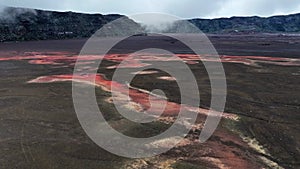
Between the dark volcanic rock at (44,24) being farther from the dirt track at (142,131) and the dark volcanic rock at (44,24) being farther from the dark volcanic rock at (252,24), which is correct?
the dark volcanic rock at (252,24)

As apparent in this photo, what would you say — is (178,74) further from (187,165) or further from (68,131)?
(187,165)

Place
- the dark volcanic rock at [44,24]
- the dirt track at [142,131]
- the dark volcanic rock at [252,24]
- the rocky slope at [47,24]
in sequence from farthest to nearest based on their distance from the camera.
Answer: the dark volcanic rock at [252,24] < the rocky slope at [47,24] < the dark volcanic rock at [44,24] < the dirt track at [142,131]

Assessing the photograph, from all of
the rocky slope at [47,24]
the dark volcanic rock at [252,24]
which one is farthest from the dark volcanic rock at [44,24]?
the dark volcanic rock at [252,24]

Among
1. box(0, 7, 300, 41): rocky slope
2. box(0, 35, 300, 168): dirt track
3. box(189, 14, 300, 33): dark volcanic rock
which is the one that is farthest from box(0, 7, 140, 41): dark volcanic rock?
box(189, 14, 300, 33): dark volcanic rock

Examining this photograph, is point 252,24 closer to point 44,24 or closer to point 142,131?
point 44,24

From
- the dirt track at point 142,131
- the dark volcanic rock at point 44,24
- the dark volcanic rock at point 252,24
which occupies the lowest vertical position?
the dirt track at point 142,131

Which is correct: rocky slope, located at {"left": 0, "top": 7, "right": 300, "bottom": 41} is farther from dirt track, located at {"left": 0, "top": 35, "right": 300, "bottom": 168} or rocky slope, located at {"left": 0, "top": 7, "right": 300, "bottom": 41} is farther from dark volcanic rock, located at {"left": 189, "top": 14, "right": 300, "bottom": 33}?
dirt track, located at {"left": 0, "top": 35, "right": 300, "bottom": 168}

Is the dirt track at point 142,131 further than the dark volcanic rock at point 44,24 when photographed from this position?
No

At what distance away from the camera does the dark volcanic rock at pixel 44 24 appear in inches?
2672

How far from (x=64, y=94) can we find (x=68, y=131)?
521cm

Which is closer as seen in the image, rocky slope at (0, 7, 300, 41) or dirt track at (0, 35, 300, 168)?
dirt track at (0, 35, 300, 168)

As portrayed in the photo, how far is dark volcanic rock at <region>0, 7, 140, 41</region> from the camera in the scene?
A: 67.9 metres

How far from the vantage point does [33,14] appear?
80.3 m

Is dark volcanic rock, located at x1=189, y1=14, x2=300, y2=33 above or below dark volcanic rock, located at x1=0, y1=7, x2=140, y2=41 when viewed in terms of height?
above
